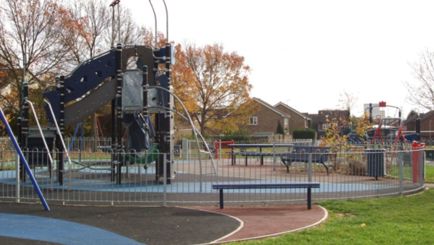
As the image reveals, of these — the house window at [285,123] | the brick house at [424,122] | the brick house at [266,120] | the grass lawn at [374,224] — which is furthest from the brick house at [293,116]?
the grass lawn at [374,224]

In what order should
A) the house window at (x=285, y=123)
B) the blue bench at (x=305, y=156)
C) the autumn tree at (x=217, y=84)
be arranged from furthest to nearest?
the house window at (x=285, y=123) → the autumn tree at (x=217, y=84) → the blue bench at (x=305, y=156)

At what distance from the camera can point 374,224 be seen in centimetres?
986

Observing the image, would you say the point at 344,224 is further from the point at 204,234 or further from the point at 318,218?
the point at 204,234

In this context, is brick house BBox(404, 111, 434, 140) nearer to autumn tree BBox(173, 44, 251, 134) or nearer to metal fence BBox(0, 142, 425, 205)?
autumn tree BBox(173, 44, 251, 134)

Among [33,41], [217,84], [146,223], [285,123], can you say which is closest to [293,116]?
[285,123]

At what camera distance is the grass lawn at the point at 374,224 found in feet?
27.7

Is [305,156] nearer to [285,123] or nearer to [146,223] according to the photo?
[146,223]

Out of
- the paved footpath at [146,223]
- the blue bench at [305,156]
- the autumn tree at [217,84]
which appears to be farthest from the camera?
the autumn tree at [217,84]

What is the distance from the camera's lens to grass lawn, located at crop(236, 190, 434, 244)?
8445mm

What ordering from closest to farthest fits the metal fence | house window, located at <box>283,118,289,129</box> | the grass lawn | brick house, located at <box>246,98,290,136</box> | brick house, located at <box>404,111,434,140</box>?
the grass lawn < the metal fence < brick house, located at <box>246,98,290,136</box> < brick house, located at <box>404,111,434,140</box> < house window, located at <box>283,118,289,129</box>

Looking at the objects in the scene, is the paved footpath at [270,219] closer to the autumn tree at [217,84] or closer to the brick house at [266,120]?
the autumn tree at [217,84]

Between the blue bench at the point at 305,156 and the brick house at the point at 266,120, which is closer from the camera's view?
the blue bench at the point at 305,156

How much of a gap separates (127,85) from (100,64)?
1155 millimetres

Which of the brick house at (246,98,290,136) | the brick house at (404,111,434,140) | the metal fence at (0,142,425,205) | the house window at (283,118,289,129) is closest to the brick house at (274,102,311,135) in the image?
the house window at (283,118,289,129)
